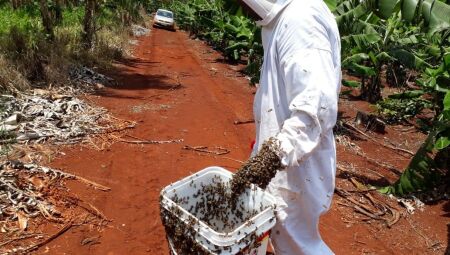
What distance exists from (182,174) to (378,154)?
427 centimetres

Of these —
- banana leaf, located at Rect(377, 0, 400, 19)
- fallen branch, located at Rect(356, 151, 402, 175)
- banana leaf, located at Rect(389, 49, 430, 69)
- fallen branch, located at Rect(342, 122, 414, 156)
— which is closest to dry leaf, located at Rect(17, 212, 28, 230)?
banana leaf, located at Rect(377, 0, 400, 19)

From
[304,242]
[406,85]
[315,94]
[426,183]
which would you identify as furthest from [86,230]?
[406,85]

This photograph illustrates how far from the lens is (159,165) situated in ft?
19.1

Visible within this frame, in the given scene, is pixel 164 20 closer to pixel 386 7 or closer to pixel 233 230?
pixel 386 7

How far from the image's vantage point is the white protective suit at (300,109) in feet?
6.89

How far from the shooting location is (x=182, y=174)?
565cm

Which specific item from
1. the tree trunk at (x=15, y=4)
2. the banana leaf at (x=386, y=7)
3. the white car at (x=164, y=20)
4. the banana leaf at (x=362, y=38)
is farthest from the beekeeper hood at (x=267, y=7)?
the white car at (x=164, y=20)

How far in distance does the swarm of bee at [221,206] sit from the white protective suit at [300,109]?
0.12 m

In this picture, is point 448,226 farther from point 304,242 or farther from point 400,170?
point 304,242

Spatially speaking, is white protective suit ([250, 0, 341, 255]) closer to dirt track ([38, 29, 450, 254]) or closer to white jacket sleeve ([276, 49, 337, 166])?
white jacket sleeve ([276, 49, 337, 166])

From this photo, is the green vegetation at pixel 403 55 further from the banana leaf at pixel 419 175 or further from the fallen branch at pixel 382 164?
the fallen branch at pixel 382 164

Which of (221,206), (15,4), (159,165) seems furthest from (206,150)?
(15,4)

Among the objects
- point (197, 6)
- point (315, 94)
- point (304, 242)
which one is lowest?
point (197, 6)

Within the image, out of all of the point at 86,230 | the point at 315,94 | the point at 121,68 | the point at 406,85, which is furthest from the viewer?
the point at 406,85
